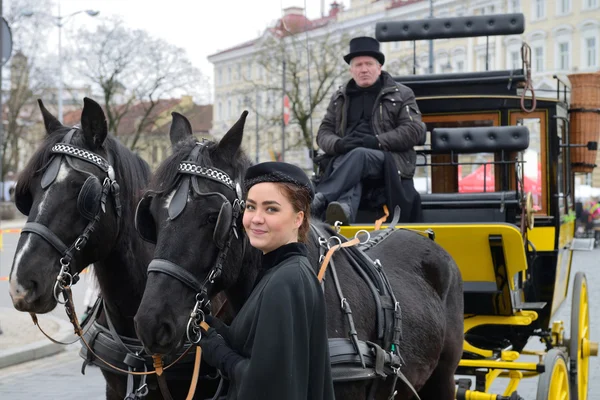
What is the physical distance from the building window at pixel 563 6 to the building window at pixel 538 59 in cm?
251

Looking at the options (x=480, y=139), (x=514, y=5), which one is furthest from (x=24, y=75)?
(x=480, y=139)

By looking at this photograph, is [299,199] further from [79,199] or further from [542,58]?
[542,58]

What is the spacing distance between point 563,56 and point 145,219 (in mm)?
54419

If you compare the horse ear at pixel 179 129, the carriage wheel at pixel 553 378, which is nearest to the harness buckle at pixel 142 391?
the horse ear at pixel 179 129

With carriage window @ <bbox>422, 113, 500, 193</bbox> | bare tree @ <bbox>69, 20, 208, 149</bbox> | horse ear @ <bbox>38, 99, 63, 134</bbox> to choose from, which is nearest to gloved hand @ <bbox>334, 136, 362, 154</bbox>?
carriage window @ <bbox>422, 113, 500, 193</bbox>

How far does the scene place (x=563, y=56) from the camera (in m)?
54.1

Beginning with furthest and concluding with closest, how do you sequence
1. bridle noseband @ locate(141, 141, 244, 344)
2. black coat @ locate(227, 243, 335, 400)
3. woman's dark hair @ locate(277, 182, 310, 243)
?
1. bridle noseband @ locate(141, 141, 244, 344)
2. woman's dark hair @ locate(277, 182, 310, 243)
3. black coat @ locate(227, 243, 335, 400)

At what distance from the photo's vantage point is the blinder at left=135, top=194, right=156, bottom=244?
3.19 m

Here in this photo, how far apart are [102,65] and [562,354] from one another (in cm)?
3722

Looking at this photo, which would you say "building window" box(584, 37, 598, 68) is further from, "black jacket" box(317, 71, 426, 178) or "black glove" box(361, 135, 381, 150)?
"black glove" box(361, 135, 381, 150)

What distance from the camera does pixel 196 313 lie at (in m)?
2.95

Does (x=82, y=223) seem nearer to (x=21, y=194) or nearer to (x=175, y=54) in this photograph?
(x=21, y=194)

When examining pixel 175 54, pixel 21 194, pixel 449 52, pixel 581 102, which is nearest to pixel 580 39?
pixel 449 52

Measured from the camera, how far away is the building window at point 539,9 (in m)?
54.9
